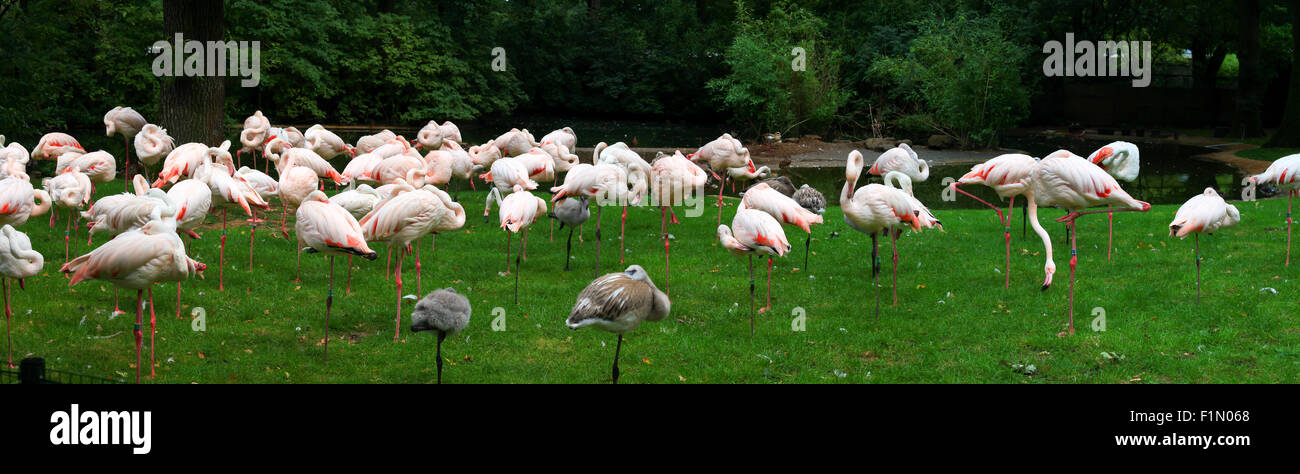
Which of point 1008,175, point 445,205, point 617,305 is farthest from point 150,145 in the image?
point 1008,175

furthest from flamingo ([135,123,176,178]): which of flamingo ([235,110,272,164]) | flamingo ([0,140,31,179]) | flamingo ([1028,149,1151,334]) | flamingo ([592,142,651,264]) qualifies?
flamingo ([1028,149,1151,334])

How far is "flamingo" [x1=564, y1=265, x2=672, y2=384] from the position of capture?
577 cm

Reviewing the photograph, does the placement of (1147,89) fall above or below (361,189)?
above

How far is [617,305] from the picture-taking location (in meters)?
5.76

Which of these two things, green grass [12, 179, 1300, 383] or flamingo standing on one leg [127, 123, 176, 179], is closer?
green grass [12, 179, 1300, 383]

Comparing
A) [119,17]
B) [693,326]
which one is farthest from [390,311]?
[119,17]

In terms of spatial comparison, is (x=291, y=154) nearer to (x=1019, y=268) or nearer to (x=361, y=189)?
(x=361, y=189)

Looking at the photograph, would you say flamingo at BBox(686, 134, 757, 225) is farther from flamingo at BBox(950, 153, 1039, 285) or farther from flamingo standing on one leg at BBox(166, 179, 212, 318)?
flamingo standing on one leg at BBox(166, 179, 212, 318)

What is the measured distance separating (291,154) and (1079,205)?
8020 millimetres

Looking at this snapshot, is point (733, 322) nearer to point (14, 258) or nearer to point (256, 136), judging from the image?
point (14, 258)

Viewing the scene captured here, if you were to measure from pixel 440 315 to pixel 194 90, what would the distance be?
7793 millimetres

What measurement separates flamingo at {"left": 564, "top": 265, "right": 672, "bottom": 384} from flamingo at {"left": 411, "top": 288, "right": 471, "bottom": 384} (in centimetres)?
71

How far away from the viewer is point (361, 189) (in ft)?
31.2

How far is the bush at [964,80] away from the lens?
84.0 feet
